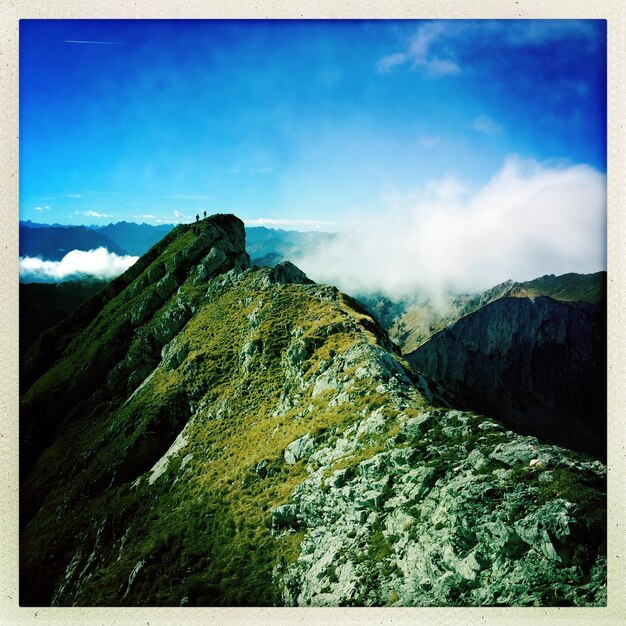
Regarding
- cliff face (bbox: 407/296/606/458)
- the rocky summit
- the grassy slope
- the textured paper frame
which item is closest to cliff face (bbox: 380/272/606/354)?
cliff face (bbox: 407/296/606/458)

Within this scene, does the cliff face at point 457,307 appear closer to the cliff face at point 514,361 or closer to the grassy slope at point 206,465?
the cliff face at point 514,361

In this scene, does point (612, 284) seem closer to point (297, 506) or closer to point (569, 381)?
point (297, 506)

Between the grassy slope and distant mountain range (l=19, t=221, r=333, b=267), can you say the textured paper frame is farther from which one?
distant mountain range (l=19, t=221, r=333, b=267)

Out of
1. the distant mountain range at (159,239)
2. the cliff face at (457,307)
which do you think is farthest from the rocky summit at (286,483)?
the cliff face at (457,307)
